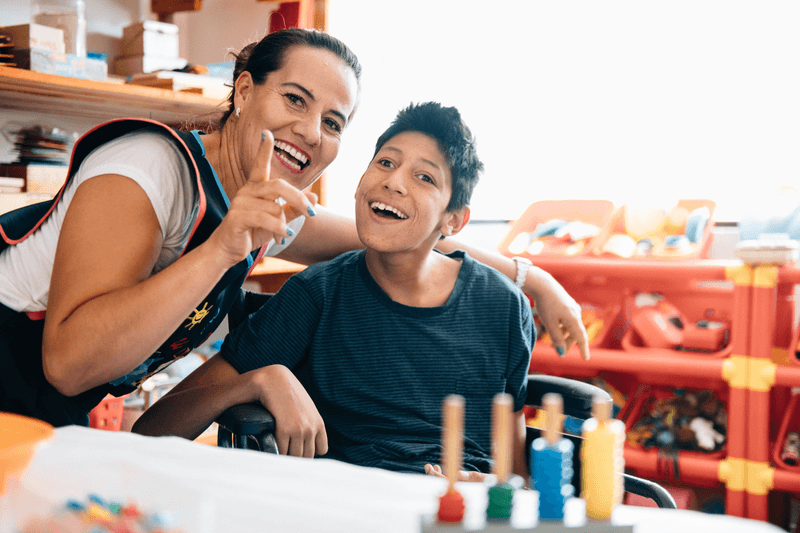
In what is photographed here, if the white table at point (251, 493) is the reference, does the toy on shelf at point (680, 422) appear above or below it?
below

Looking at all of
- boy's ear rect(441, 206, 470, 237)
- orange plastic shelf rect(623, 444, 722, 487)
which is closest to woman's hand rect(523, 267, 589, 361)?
boy's ear rect(441, 206, 470, 237)

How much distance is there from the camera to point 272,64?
1.23m

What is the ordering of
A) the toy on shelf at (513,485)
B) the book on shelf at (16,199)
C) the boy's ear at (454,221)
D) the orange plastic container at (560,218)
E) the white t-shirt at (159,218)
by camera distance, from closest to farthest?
the toy on shelf at (513,485) → the white t-shirt at (159,218) → the boy's ear at (454,221) → the book on shelf at (16,199) → the orange plastic container at (560,218)

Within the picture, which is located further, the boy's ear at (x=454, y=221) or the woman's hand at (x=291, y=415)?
the boy's ear at (x=454, y=221)

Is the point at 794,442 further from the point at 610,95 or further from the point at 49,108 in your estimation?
the point at 49,108

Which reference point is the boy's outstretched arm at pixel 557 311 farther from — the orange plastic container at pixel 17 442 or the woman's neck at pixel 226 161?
the orange plastic container at pixel 17 442

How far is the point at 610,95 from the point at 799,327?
117 centimetres

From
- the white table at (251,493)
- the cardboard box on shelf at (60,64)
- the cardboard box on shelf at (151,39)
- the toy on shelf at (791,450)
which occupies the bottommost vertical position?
the toy on shelf at (791,450)

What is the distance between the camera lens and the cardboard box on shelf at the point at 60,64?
72.4 inches

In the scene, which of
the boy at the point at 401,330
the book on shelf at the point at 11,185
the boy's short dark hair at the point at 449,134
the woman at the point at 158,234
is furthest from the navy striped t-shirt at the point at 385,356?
the book on shelf at the point at 11,185

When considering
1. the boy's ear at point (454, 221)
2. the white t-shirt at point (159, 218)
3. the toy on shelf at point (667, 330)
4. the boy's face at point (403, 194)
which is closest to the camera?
the white t-shirt at point (159, 218)

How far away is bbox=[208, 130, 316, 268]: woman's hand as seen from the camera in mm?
887

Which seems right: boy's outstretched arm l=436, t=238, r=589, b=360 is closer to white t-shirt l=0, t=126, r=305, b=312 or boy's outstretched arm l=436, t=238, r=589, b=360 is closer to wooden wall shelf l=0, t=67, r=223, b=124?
white t-shirt l=0, t=126, r=305, b=312

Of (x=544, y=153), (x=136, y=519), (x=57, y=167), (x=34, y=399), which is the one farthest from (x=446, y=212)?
(x=544, y=153)
